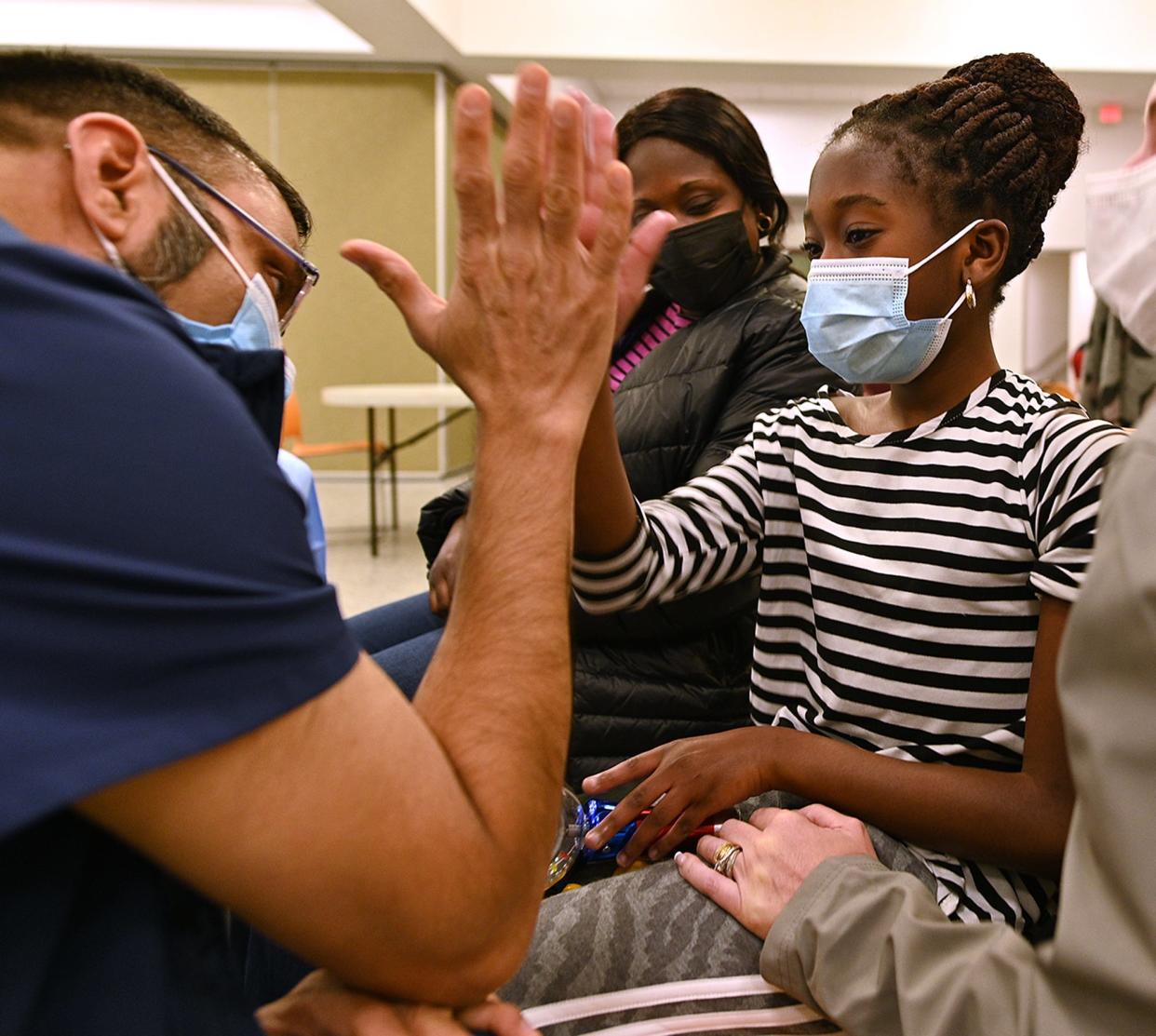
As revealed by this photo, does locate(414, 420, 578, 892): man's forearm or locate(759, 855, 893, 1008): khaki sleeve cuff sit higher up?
locate(414, 420, 578, 892): man's forearm

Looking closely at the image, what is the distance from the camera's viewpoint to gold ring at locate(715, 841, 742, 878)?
1.00 meters

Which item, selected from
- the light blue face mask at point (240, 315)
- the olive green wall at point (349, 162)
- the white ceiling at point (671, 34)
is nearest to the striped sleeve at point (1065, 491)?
the light blue face mask at point (240, 315)

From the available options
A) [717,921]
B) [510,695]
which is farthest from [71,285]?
[717,921]

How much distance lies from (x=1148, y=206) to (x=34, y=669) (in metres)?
0.99

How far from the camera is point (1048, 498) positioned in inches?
39.8

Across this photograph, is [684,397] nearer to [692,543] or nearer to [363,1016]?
[692,543]

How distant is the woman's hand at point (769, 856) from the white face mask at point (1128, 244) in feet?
1.78

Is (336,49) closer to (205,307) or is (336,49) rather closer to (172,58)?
(172,58)

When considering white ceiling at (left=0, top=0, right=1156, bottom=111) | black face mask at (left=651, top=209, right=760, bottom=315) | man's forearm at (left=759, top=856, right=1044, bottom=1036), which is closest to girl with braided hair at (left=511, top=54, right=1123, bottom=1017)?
man's forearm at (left=759, top=856, right=1044, bottom=1036)

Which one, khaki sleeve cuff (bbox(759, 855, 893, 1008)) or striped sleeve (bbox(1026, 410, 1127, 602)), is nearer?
khaki sleeve cuff (bbox(759, 855, 893, 1008))

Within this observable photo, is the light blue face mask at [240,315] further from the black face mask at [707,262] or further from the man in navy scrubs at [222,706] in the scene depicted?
the black face mask at [707,262]

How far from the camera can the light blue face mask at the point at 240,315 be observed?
954mm

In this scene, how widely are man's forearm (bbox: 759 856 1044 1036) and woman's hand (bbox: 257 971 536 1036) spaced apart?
0.74 ft

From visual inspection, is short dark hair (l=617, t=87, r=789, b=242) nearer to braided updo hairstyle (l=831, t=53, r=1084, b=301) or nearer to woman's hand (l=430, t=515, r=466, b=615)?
braided updo hairstyle (l=831, t=53, r=1084, b=301)
